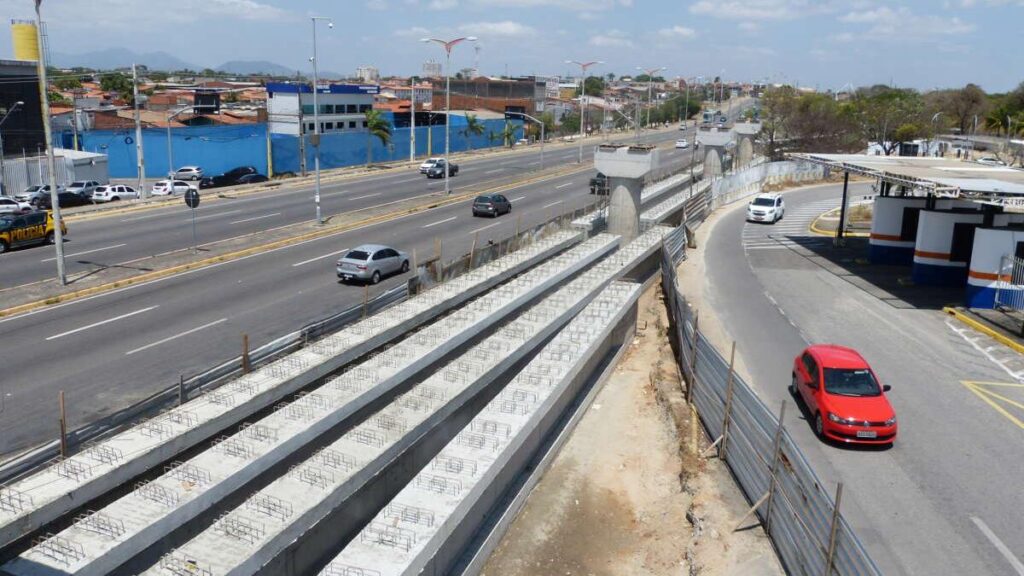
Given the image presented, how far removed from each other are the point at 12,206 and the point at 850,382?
147 ft

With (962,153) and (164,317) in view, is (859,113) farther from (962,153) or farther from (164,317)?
(164,317)

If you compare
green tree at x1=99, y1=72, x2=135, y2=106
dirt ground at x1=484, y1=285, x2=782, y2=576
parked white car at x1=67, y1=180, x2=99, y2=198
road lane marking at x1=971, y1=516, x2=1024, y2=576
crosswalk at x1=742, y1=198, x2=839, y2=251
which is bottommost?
dirt ground at x1=484, y1=285, x2=782, y2=576

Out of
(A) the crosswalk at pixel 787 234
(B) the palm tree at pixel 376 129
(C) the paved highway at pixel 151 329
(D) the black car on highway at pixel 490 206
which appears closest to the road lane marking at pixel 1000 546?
(C) the paved highway at pixel 151 329

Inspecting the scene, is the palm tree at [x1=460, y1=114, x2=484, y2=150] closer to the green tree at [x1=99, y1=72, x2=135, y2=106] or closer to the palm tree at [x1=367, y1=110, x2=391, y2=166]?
the palm tree at [x1=367, y1=110, x2=391, y2=166]

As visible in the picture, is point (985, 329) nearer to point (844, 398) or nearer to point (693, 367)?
point (844, 398)

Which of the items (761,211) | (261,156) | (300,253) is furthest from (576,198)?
(261,156)

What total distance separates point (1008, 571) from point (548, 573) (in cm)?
738

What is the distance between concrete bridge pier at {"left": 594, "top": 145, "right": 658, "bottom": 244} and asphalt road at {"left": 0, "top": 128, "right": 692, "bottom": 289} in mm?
18401

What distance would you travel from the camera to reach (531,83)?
154375 millimetres

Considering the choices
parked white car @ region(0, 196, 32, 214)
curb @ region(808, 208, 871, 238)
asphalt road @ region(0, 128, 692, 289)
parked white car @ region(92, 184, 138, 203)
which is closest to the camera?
asphalt road @ region(0, 128, 692, 289)

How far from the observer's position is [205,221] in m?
42.3

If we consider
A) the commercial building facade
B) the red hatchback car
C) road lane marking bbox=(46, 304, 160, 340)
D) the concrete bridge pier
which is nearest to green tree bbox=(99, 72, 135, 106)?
the commercial building facade

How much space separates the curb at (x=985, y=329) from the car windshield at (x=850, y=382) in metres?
9.67

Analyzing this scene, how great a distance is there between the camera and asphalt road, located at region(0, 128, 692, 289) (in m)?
31.8
